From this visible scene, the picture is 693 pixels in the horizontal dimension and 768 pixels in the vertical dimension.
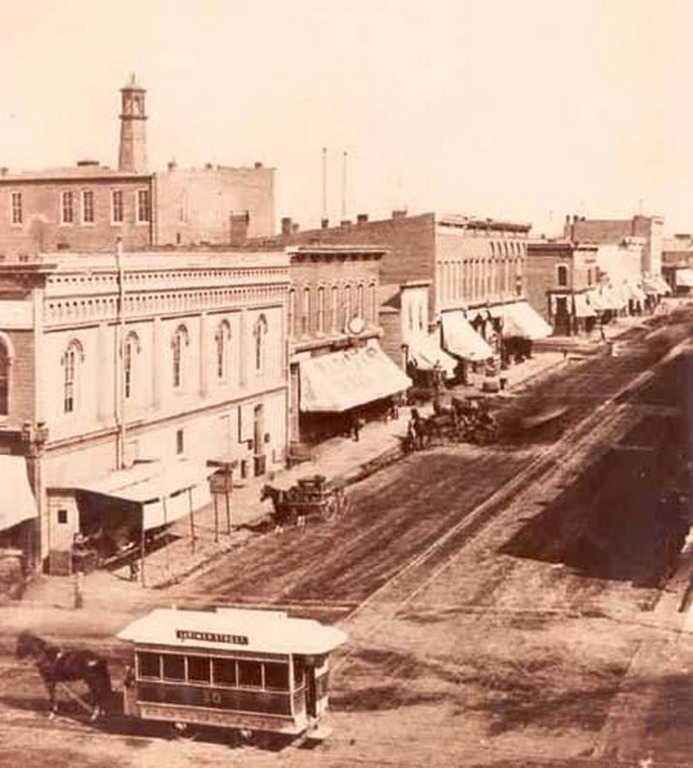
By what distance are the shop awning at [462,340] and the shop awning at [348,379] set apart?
1095 centimetres

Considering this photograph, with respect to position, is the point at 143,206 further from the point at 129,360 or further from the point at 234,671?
the point at 234,671

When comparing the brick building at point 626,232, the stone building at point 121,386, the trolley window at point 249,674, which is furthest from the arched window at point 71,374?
the brick building at point 626,232

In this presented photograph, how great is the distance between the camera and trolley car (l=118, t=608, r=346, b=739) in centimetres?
2056

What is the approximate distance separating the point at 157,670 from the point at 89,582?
35.4 ft

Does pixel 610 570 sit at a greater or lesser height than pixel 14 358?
lesser

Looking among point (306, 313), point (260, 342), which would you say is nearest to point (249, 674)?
point (260, 342)

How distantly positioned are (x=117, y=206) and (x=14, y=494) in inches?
1444

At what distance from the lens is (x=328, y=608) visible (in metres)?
29.0

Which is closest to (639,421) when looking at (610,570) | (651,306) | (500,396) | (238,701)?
(500,396)

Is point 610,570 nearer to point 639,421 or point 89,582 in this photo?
point 89,582

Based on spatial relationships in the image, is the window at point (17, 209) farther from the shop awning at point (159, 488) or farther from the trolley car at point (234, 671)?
the trolley car at point (234, 671)

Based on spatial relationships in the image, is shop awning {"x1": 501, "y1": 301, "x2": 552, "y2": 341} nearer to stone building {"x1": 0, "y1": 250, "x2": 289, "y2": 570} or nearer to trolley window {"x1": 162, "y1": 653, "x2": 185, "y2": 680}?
stone building {"x1": 0, "y1": 250, "x2": 289, "y2": 570}

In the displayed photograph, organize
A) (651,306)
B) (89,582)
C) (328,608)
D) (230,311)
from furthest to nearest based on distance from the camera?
(651,306) < (230,311) < (89,582) < (328,608)

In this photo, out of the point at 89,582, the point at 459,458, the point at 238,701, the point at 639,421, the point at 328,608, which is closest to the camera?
the point at 238,701
